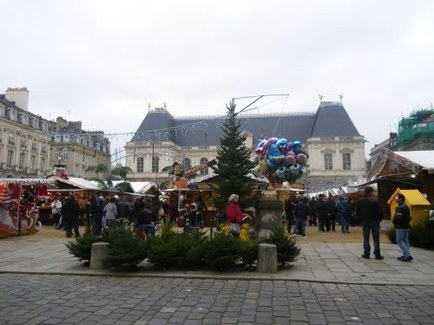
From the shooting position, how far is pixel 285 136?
7212cm

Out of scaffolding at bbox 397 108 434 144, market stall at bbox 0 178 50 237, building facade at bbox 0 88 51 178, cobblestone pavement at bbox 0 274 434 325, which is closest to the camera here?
cobblestone pavement at bbox 0 274 434 325

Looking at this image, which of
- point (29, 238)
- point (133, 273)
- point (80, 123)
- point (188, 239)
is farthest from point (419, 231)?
point (80, 123)

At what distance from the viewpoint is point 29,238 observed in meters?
15.1

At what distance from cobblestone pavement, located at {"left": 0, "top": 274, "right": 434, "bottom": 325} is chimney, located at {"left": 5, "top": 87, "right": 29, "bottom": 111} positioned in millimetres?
56609

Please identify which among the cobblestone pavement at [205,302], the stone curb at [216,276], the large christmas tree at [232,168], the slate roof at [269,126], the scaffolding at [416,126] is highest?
the slate roof at [269,126]

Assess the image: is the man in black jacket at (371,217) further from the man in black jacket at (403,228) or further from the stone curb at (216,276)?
the stone curb at (216,276)

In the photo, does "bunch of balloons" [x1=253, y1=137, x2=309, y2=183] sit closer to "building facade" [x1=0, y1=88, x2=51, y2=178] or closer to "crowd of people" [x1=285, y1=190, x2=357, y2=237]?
"crowd of people" [x1=285, y1=190, x2=357, y2=237]

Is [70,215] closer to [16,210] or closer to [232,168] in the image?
[16,210]

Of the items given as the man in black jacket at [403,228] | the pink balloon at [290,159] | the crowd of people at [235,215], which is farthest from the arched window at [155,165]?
the man in black jacket at [403,228]

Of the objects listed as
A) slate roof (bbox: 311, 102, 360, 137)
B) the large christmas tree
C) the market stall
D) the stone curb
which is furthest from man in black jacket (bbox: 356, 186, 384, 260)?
slate roof (bbox: 311, 102, 360, 137)

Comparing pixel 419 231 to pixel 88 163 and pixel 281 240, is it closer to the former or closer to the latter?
pixel 281 240

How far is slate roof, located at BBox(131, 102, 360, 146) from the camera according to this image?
231 feet

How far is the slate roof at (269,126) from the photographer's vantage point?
70.5 metres

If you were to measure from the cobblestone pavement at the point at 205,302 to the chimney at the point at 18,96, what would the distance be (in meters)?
56.6
